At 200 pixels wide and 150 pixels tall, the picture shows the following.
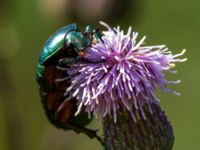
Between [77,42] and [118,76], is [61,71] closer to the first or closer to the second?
[77,42]

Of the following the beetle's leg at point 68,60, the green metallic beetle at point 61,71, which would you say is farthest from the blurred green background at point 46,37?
the beetle's leg at point 68,60

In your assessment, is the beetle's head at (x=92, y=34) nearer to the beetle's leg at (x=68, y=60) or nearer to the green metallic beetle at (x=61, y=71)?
the green metallic beetle at (x=61, y=71)

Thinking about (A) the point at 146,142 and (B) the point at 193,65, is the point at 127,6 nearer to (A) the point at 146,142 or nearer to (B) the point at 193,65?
(B) the point at 193,65

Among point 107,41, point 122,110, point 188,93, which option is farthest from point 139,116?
point 188,93

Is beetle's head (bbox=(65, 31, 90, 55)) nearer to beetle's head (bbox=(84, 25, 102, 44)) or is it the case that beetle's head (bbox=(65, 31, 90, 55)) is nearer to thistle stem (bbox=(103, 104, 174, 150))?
beetle's head (bbox=(84, 25, 102, 44))

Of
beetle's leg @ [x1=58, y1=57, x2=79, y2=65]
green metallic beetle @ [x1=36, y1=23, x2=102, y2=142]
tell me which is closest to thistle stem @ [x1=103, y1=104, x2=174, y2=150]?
green metallic beetle @ [x1=36, y1=23, x2=102, y2=142]

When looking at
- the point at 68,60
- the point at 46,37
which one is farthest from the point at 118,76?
the point at 46,37
